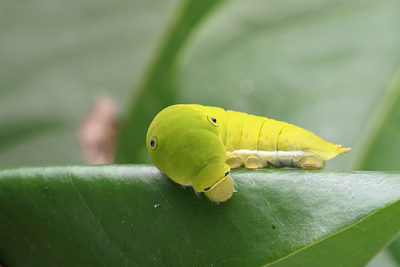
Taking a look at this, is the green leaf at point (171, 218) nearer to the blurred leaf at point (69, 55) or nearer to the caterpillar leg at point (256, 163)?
the caterpillar leg at point (256, 163)

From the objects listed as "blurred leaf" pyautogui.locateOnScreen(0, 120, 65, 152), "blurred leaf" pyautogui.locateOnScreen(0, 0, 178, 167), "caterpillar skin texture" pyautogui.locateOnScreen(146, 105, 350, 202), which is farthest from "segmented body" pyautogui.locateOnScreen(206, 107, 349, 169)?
"blurred leaf" pyautogui.locateOnScreen(0, 120, 65, 152)

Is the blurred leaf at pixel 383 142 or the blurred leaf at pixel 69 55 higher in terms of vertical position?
the blurred leaf at pixel 383 142

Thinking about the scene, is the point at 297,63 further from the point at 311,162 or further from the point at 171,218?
the point at 171,218

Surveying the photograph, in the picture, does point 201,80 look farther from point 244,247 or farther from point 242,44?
point 244,247

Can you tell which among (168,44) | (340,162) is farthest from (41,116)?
(340,162)

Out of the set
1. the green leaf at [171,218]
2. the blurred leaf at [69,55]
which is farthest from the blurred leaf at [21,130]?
the green leaf at [171,218]

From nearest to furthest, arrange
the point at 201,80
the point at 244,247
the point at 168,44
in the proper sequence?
the point at 244,247
the point at 201,80
the point at 168,44
